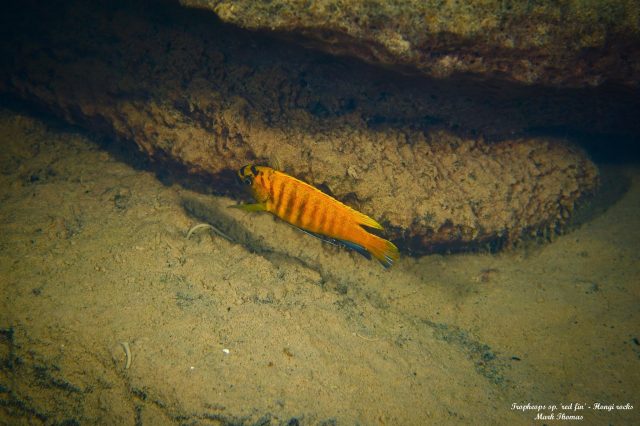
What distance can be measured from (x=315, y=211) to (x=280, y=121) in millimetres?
1539

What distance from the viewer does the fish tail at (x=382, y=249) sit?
11.0 feet

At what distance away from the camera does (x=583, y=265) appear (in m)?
4.61

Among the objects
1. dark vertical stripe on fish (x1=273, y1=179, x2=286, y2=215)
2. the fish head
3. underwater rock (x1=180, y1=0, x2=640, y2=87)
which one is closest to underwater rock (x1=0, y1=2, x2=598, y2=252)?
the fish head

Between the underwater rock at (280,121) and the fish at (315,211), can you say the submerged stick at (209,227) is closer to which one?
the underwater rock at (280,121)

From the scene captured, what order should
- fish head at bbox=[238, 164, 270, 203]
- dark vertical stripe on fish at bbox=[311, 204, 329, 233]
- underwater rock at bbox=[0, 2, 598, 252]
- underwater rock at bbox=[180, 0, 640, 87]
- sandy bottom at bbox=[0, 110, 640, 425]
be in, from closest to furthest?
sandy bottom at bbox=[0, 110, 640, 425] → underwater rock at bbox=[180, 0, 640, 87] → dark vertical stripe on fish at bbox=[311, 204, 329, 233] → fish head at bbox=[238, 164, 270, 203] → underwater rock at bbox=[0, 2, 598, 252]

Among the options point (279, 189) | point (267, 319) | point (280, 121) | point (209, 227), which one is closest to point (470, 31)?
point (279, 189)

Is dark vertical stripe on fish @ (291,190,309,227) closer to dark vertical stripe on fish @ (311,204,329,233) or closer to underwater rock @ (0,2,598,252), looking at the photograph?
dark vertical stripe on fish @ (311,204,329,233)

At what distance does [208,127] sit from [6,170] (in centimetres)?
280

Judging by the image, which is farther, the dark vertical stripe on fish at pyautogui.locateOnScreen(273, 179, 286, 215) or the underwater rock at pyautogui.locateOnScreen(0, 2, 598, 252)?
the underwater rock at pyautogui.locateOnScreen(0, 2, 598, 252)

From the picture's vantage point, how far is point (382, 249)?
3.39m

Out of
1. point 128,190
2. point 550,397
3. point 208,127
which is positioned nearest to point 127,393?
point 128,190

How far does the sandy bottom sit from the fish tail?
772mm

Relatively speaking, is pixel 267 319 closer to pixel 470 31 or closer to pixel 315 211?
pixel 315 211

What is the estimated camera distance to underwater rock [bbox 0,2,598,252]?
13.7 ft
